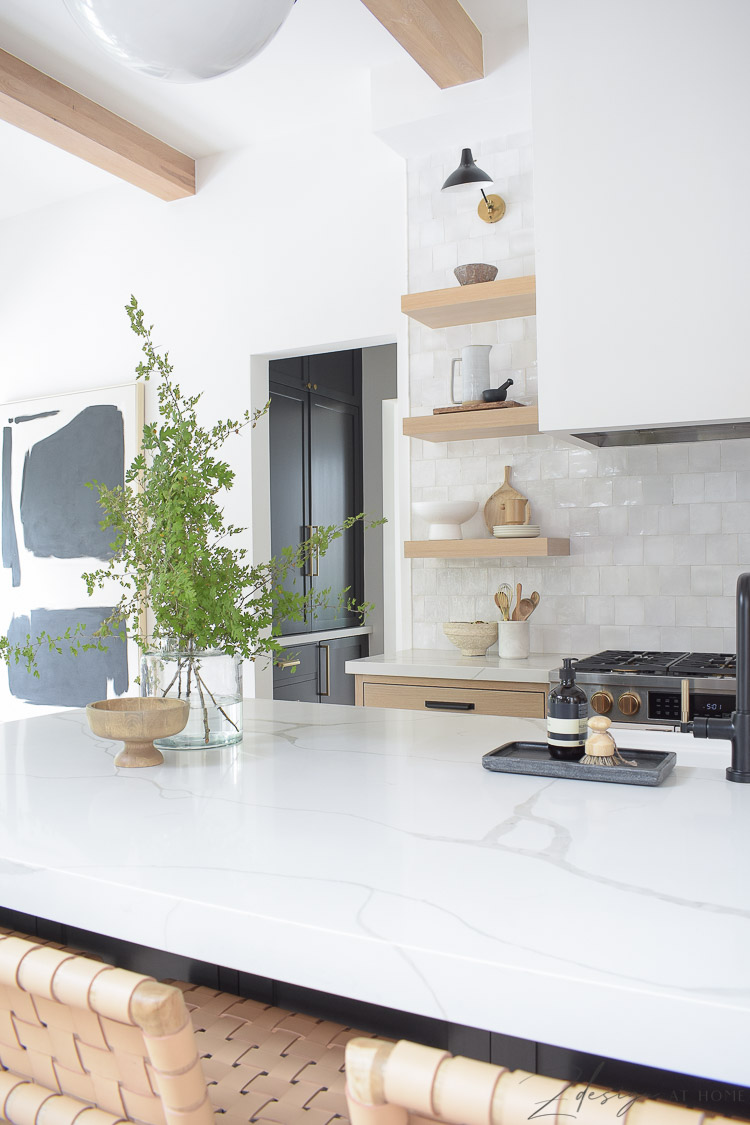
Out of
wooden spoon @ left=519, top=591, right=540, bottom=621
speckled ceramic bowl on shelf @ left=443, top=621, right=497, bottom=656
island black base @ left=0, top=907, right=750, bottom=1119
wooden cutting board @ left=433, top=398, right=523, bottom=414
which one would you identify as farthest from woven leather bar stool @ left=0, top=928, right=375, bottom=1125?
wooden cutting board @ left=433, top=398, right=523, bottom=414

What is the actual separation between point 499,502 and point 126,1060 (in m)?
3.05

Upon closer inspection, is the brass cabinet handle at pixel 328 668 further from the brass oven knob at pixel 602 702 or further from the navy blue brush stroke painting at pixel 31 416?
the brass oven knob at pixel 602 702

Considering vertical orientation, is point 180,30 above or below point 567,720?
above

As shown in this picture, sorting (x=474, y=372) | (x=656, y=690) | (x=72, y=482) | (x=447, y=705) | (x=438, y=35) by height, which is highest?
(x=438, y=35)

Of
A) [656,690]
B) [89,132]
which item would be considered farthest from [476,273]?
[89,132]

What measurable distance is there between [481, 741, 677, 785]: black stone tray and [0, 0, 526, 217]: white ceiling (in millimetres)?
2816

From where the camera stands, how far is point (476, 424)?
3.42m

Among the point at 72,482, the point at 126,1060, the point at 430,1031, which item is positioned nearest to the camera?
the point at 126,1060

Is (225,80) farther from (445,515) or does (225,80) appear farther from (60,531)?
(60,531)

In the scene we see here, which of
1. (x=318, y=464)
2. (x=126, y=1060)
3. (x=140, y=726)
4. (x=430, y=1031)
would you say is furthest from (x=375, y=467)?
(x=126, y=1060)

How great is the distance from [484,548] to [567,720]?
1.99m

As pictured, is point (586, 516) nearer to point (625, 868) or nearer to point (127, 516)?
point (127, 516)

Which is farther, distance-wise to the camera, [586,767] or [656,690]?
[656,690]

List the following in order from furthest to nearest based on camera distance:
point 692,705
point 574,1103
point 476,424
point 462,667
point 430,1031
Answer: point 476,424, point 462,667, point 692,705, point 430,1031, point 574,1103
